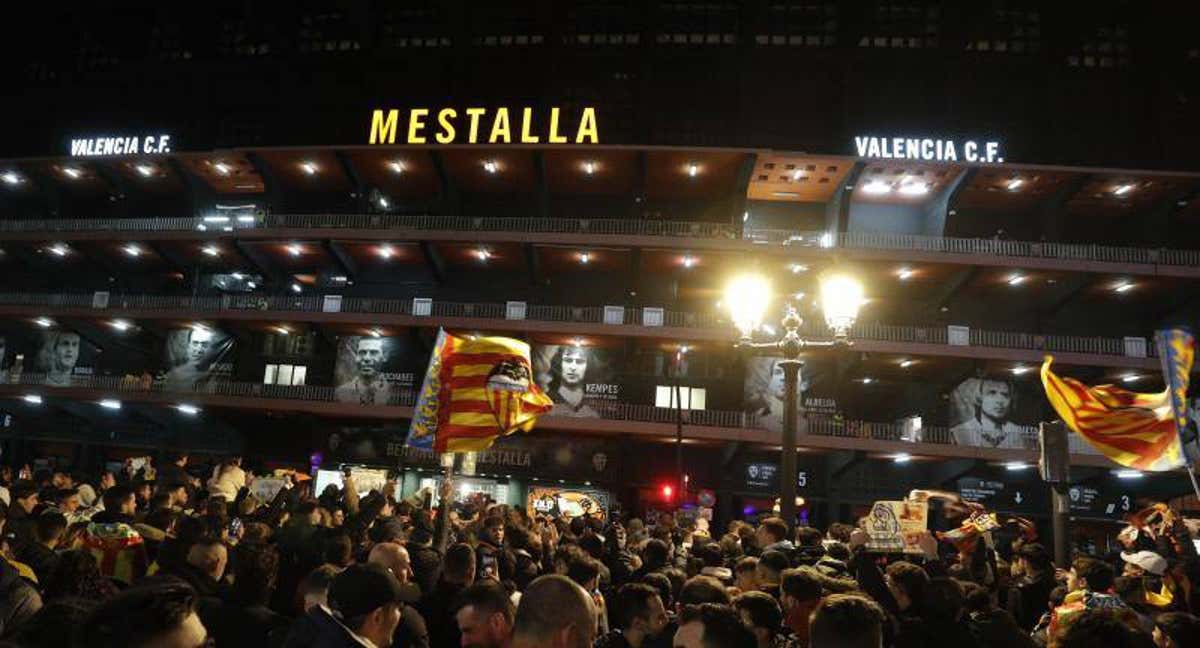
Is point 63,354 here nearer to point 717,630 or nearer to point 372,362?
point 372,362

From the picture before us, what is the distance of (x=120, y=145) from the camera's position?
3903 cm

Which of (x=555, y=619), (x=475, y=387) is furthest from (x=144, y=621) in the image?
(x=475, y=387)

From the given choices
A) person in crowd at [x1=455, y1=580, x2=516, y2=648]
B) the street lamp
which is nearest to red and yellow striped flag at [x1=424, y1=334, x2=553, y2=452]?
the street lamp

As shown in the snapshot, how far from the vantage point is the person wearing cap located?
351 centimetres

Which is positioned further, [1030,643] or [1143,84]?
[1143,84]

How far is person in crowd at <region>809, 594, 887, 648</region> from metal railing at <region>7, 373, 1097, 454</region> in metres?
26.6

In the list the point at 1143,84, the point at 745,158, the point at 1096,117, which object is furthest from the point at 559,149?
the point at 1143,84

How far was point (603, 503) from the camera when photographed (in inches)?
1264

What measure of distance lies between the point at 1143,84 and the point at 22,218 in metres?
58.8

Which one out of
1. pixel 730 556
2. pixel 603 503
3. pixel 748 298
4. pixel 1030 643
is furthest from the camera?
pixel 603 503

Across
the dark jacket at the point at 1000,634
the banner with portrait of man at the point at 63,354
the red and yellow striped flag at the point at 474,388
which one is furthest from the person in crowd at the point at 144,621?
the banner with portrait of man at the point at 63,354

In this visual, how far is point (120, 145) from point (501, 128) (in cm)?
2104

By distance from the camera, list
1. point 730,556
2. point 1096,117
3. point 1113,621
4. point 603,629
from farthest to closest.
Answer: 1. point 1096,117
2. point 730,556
3. point 603,629
4. point 1113,621

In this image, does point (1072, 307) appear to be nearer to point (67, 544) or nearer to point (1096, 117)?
point (1096, 117)
